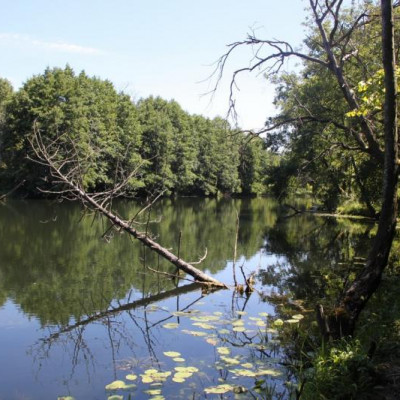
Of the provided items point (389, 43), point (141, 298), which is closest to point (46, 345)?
point (141, 298)

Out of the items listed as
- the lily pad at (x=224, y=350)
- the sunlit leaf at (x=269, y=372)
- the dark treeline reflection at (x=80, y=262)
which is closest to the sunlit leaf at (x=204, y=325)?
the lily pad at (x=224, y=350)

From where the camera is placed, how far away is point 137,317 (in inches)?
371

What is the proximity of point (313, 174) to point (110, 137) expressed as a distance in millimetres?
29710

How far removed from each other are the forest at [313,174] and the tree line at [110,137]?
0.76ft

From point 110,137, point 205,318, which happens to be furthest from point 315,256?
point 110,137

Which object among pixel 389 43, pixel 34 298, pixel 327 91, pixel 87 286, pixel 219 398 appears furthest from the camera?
pixel 327 91

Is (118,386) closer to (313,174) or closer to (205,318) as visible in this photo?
(205,318)

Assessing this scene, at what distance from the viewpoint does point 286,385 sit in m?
5.78

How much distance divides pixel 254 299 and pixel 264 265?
4.89 metres

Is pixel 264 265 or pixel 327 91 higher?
pixel 327 91

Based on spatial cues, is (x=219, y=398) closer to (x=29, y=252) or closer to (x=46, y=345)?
(x=46, y=345)

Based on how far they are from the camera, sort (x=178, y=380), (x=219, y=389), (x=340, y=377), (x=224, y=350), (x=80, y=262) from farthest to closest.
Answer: (x=80, y=262) → (x=224, y=350) → (x=178, y=380) → (x=219, y=389) → (x=340, y=377)

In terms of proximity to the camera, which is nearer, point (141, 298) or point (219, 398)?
point (219, 398)

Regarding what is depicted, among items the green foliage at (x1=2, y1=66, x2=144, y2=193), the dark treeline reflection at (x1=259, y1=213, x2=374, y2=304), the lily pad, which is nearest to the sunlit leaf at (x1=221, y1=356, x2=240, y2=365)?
the lily pad
